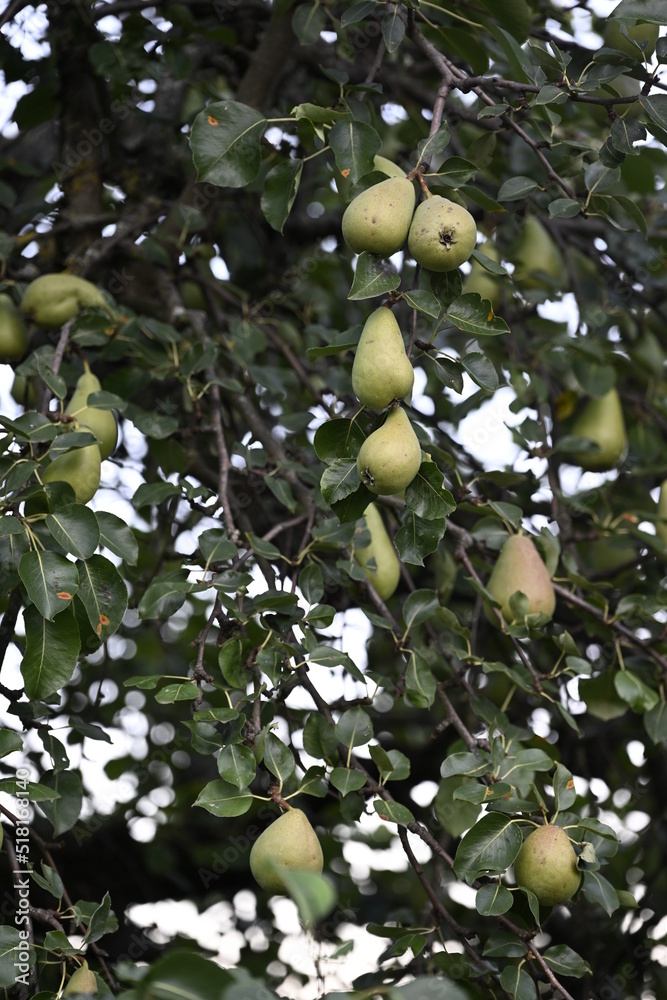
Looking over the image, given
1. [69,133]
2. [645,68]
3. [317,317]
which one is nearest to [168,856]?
[317,317]

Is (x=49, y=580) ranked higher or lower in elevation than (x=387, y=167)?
lower

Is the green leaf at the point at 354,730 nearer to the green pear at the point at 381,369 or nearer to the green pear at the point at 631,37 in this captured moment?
the green pear at the point at 381,369

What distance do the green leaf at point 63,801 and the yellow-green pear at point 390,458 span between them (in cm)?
50

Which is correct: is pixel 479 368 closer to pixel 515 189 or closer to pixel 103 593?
pixel 515 189

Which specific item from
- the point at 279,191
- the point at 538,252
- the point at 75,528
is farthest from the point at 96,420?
the point at 538,252

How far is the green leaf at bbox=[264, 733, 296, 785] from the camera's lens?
85cm

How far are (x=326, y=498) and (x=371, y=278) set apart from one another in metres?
0.18

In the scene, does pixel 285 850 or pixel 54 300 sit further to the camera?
pixel 54 300

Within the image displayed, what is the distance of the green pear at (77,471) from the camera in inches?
38.0

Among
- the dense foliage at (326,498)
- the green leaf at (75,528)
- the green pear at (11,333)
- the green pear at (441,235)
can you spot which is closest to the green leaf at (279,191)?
the dense foliage at (326,498)

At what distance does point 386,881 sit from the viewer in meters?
2.13

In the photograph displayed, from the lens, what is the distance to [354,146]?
93 cm

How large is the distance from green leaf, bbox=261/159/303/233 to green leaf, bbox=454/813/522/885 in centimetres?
61

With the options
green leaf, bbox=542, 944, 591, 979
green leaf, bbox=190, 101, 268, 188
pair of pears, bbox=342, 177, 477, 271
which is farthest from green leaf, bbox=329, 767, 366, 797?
green leaf, bbox=190, 101, 268, 188
